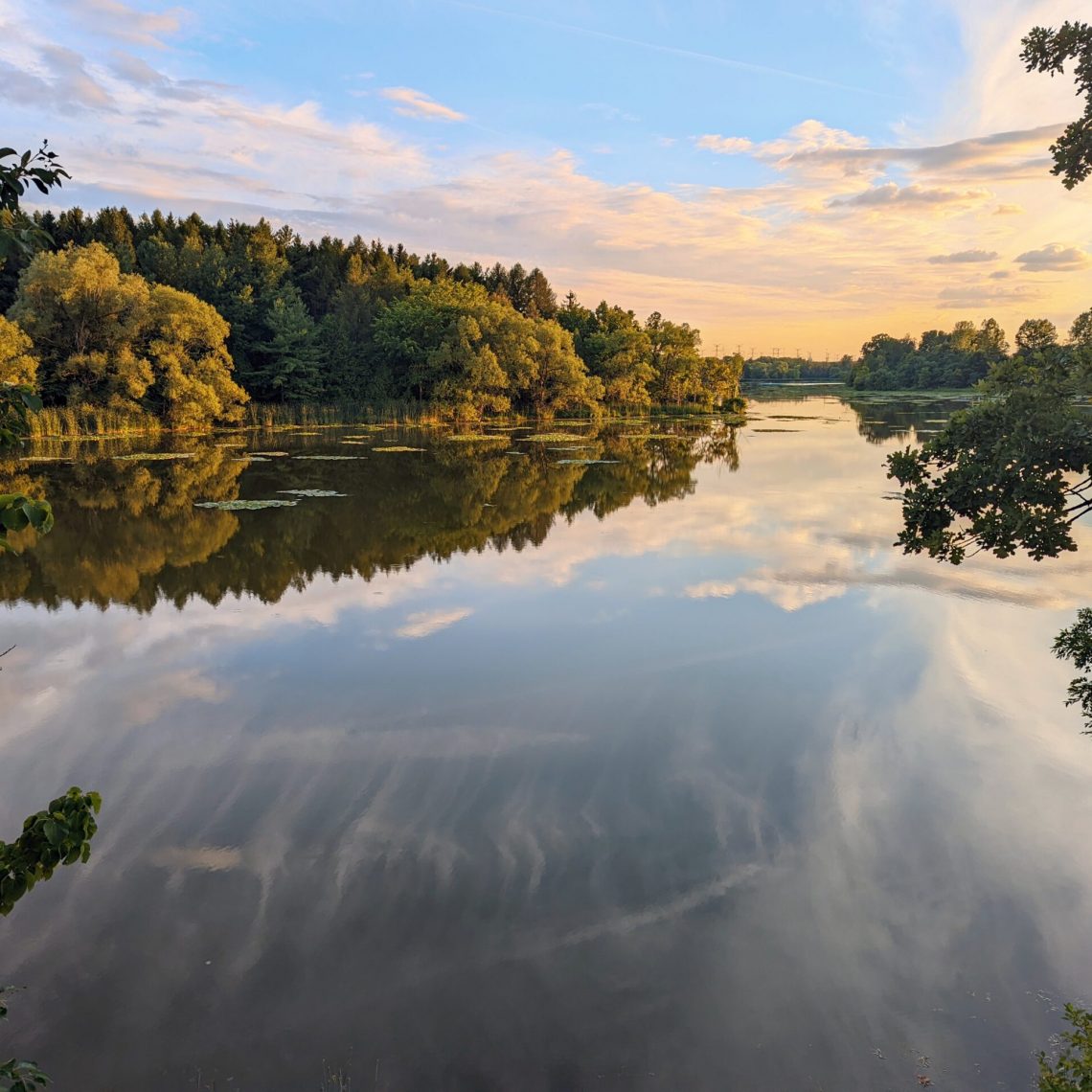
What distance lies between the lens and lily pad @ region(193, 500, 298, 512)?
1046 inches

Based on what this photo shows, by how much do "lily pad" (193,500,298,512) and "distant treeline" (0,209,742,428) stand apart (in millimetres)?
25026

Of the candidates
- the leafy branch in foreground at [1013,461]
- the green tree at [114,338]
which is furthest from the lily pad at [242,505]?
the green tree at [114,338]

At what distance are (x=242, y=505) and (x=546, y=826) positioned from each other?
72.5 ft

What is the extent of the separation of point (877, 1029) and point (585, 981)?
229 cm

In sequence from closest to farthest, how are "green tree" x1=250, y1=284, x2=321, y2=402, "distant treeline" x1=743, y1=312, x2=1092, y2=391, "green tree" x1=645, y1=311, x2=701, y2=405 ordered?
"green tree" x1=250, y1=284, x2=321, y2=402, "green tree" x1=645, y1=311, x2=701, y2=405, "distant treeline" x1=743, y1=312, x2=1092, y2=391

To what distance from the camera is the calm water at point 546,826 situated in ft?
19.3

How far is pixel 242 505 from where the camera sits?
89.6 feet

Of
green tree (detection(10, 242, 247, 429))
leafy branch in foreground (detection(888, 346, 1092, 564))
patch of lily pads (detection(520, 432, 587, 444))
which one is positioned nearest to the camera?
leafy branch in foreground (detection(888, 346, 1092, 564))

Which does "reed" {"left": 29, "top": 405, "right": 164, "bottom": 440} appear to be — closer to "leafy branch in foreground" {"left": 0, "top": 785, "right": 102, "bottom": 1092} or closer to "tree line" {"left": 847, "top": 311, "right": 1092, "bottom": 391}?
"leafy branch in foreground" {"left": 0, "top": 785, "right": 102, "bottom": 1092}

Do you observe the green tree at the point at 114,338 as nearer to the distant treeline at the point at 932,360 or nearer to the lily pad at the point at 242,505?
the lily pad at the point at 242,505

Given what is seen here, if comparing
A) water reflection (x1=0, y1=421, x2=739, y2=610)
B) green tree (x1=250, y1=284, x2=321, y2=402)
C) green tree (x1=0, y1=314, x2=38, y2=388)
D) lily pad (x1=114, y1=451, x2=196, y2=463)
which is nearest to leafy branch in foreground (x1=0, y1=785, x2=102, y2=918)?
water reflection (x1=0, y1=421, x2=739, y2=610)

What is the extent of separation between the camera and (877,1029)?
5.99 m

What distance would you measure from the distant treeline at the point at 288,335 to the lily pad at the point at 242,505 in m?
25.0

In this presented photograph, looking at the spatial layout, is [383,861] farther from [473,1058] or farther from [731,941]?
[731,941]
